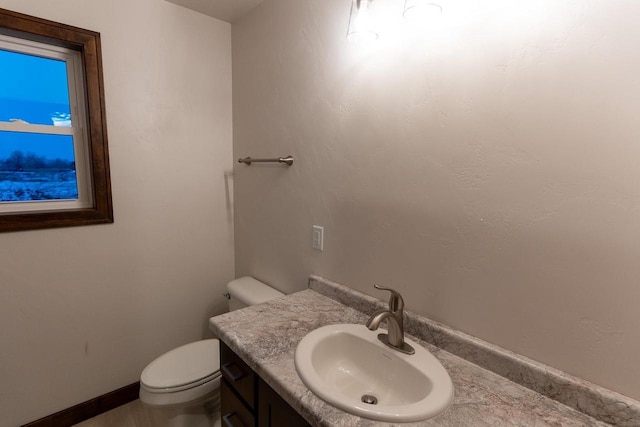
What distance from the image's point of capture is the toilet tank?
1657 millimetres

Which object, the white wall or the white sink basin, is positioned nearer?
the white sink basin

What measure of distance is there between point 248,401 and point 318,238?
0.70 metres

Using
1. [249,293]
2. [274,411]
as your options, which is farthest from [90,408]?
[274,411]

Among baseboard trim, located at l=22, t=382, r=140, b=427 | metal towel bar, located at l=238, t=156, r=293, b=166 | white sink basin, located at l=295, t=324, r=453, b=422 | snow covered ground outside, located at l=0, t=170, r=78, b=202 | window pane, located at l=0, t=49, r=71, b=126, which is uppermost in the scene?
window pane, located at l=0, t=49, r=71, b=126

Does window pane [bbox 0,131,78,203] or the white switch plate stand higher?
window pane [bbox 0,131,78,203]

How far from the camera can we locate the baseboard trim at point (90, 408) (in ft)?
5.37

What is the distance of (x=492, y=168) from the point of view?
90cm

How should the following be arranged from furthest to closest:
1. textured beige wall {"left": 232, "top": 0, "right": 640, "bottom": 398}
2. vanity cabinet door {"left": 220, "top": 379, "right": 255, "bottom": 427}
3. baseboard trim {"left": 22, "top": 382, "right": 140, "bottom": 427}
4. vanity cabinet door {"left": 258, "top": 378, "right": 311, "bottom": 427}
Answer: baseboard trim {"left": 22, "top": 382, "right": 140, "bottom": 427} → vanity cabinet door {"left": 220, "top": 379, "right": 255, "bottom": 427} → vanity cabinet door {"left": 258, "top": 378, "right": 311, "bottom": 427} → textured beige wall {"left": 232, "top": 0, "right": 640, "bottom": 398}

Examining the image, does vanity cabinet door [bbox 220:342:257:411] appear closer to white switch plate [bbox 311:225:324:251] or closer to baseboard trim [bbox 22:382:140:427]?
white switch plate [bbox 311:225:324:251]

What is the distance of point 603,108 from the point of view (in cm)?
72

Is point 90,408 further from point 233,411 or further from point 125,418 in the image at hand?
point 233,411

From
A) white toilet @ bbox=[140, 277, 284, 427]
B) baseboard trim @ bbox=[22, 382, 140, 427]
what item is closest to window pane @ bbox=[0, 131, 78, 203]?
white toilet @ bbox=[140, 277, 284, 427]

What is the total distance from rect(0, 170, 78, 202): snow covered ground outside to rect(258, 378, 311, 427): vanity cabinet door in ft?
4.85

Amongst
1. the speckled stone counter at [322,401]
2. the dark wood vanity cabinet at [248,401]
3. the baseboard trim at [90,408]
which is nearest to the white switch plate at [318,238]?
the speckled stone counter at [322,401]
